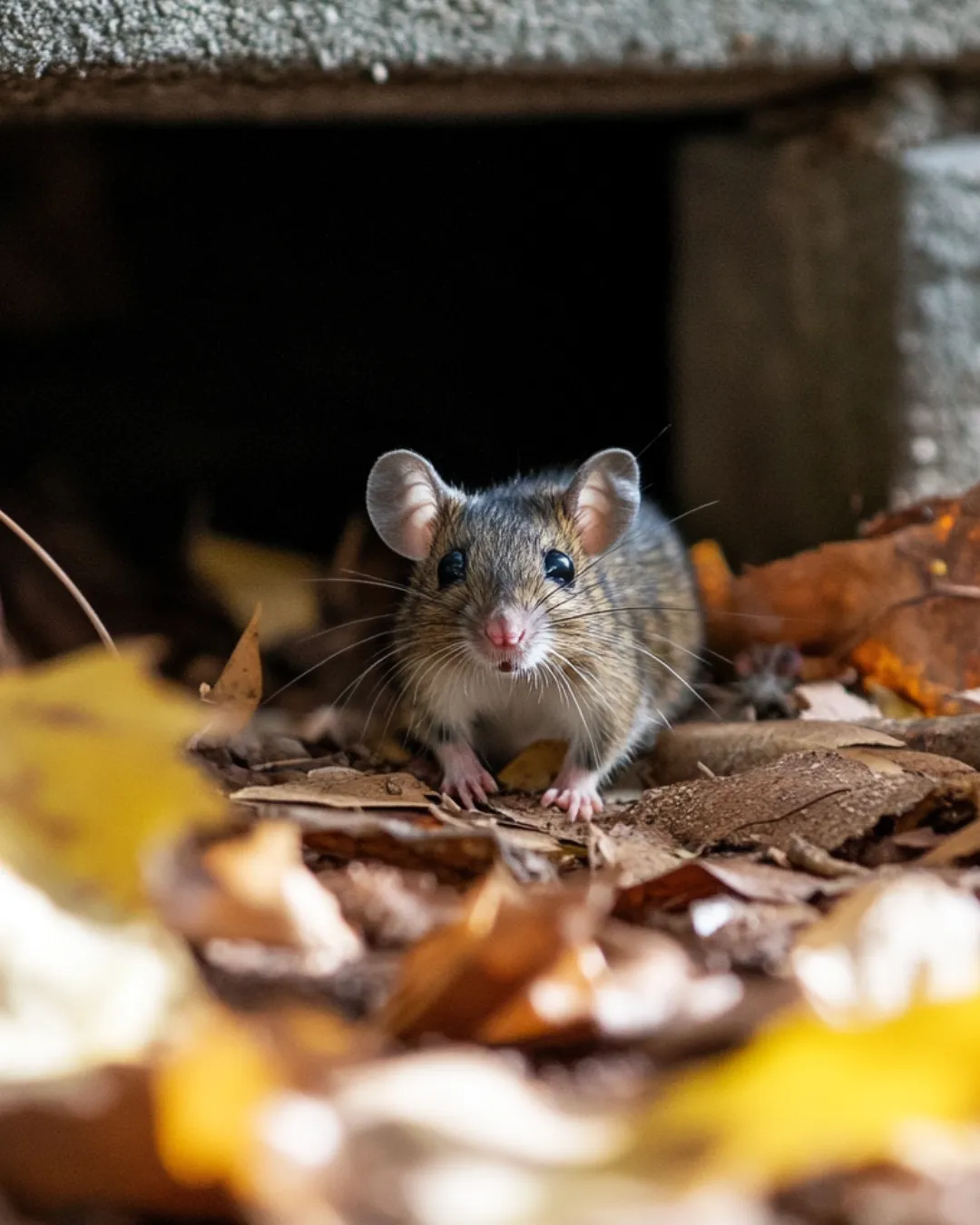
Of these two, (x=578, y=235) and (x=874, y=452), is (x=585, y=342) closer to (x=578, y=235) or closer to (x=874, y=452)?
(x=578, y=235)

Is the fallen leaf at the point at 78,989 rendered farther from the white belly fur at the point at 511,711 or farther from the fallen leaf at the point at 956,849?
the white belly fur at the point at 511,711

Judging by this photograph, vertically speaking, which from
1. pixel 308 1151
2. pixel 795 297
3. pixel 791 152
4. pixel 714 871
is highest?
pixel 791 152

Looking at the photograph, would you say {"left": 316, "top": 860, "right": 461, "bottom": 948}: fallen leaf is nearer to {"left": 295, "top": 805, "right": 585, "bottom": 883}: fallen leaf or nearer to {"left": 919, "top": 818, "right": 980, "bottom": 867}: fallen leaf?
{"left": 295, "top": 805, "right": 585, "bottom": 883}: fallen leaf

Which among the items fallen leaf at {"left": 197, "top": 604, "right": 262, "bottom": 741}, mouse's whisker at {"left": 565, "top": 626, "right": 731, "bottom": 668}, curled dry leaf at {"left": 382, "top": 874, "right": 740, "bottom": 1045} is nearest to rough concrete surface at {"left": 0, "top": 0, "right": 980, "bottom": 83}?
fallen leaf at {"left": 197, "top": 604, "right": 262, "bottom": 741}

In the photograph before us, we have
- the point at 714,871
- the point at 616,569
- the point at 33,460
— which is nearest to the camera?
the point at 714,871

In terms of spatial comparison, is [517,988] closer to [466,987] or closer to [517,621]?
[466,987]

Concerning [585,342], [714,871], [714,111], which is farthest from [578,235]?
[714,871]

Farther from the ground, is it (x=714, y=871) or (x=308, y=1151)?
(x=308, y=1151)

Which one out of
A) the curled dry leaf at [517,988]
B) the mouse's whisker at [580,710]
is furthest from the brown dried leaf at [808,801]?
the curled dry leaf at [517,988]
